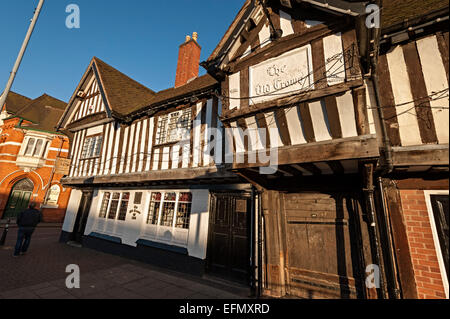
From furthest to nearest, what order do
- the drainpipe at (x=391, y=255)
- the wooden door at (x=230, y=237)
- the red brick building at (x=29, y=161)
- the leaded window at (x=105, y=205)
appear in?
the red brick building at (x=29, y=161) < the leaded window at (x=105, y=205) < the wooden door at (x=230, y=237) < the drainpipe at (x=391, y=255)

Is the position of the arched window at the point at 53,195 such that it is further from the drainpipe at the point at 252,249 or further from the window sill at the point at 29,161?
the drainpipe at the point at 252,249

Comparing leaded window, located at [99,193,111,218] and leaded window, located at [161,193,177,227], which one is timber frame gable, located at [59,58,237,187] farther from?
leaded window, located at [99,193,111,218]

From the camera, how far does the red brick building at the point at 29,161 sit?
57.6 feet

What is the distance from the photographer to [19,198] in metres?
18.0

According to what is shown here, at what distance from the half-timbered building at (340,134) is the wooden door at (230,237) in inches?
27.6

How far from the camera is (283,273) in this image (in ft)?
16.6

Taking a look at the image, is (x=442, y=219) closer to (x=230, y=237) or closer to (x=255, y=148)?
(x=255, y=148)

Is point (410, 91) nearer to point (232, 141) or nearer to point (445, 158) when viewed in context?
point (445, 158)

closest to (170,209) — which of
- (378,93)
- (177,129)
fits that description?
(177,129)

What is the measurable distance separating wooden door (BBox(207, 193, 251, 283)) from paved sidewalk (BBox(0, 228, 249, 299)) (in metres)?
0.42

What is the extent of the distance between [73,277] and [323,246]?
6.99 metres

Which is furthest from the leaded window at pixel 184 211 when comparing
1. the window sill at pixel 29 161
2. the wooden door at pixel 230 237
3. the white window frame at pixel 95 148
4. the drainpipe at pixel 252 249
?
the window sill at pixel 29 161
